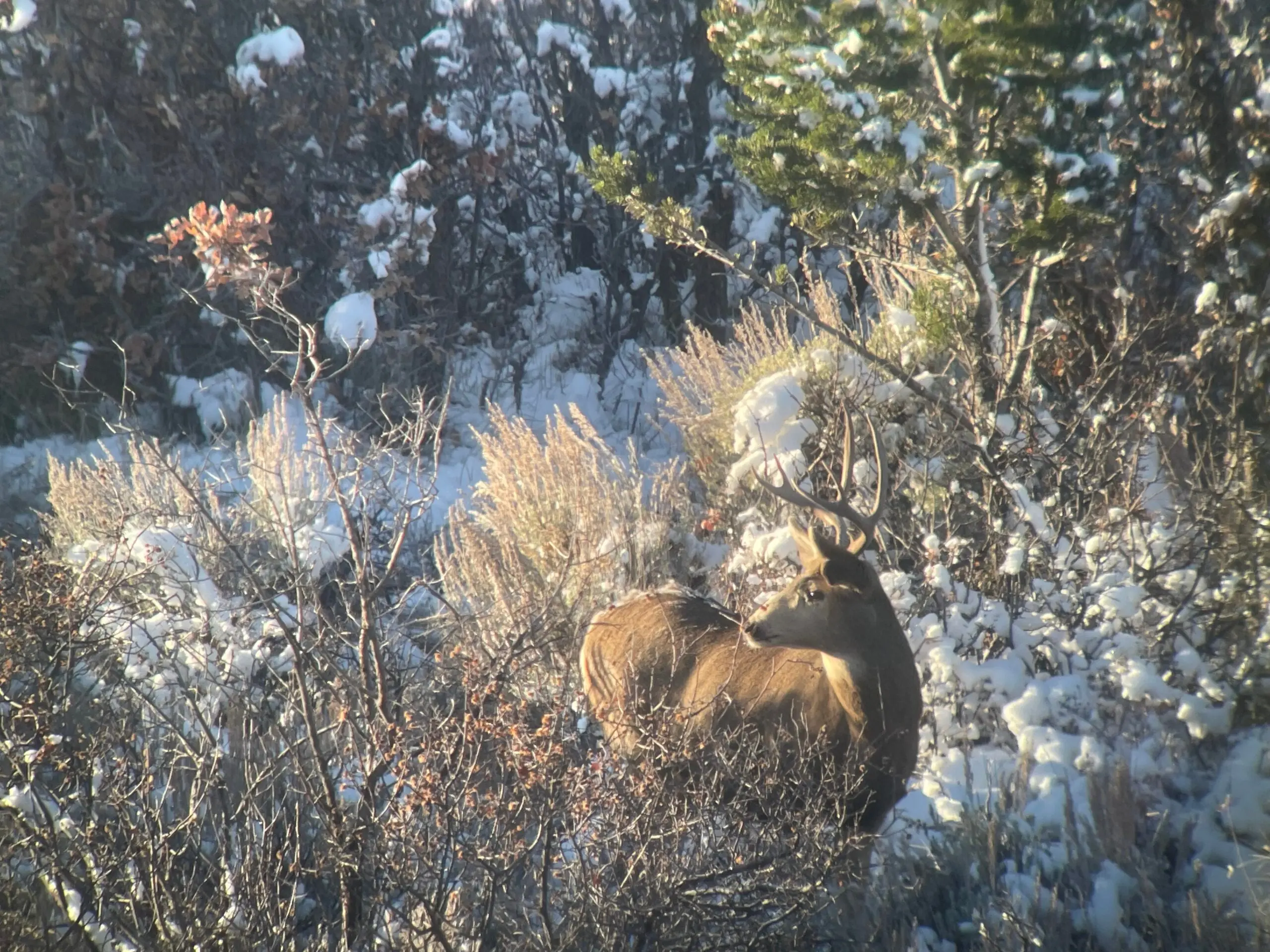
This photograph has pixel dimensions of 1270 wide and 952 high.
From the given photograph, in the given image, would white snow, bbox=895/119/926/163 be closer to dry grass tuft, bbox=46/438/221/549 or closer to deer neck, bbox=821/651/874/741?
deer neck, bbox=821/651/874/741

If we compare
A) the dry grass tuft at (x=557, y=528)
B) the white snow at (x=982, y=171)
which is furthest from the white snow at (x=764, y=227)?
the white snow at (x=982, y=171)

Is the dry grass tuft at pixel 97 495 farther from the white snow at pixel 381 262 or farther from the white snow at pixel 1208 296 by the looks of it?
the white snow at pixel 1208 296

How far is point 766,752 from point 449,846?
1101 millimetres

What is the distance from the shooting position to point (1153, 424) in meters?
4.89

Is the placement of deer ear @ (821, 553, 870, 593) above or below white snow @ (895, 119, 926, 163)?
below

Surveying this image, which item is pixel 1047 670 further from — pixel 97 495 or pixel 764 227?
pixel 764 227

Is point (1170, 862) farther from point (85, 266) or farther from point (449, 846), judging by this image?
point (85, 266)

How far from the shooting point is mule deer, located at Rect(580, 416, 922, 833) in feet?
11.7

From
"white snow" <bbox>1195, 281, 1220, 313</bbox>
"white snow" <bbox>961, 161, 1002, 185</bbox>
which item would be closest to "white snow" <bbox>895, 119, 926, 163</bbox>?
"white snow" <bbox>961, 161, 1002, 185</bbox>

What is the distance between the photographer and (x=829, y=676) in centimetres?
378

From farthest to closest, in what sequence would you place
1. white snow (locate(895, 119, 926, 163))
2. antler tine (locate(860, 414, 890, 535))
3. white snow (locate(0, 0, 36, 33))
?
white snow (locate(0, 0, 36, 33)) < white snow (locate(895, 119, 926, 163)) < antler tine (locate(860, 414, 890, 535))

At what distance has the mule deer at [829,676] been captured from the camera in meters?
3.56

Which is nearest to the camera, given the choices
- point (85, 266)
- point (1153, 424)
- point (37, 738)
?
point (37, 738)

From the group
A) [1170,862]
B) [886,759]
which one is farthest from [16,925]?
[1170,862]
